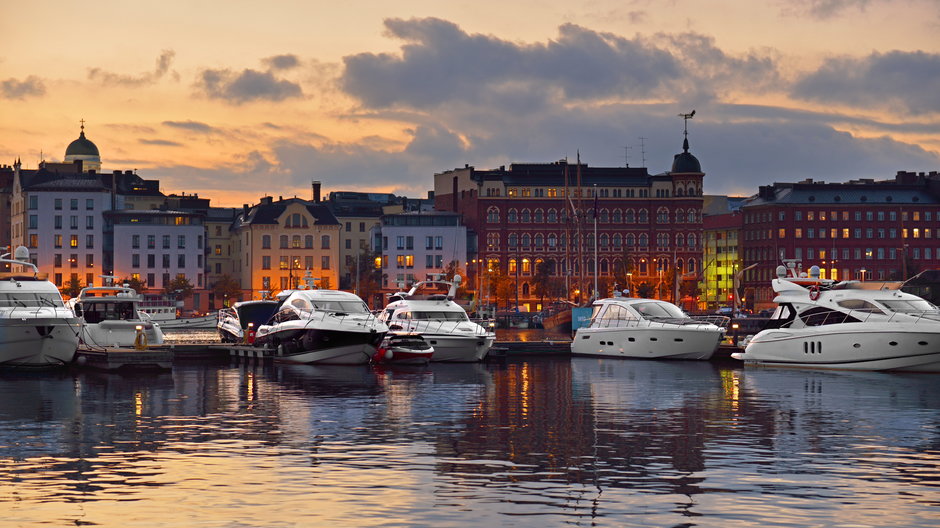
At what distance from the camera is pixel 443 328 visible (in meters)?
68.7

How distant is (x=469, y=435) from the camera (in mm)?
33719

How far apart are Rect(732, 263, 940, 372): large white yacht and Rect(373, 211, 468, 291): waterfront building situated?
126 m

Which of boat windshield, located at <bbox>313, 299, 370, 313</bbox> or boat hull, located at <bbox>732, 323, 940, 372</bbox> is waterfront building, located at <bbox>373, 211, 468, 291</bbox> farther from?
boat hull, located at <bbox>732, 323, 940, 372</bbox>

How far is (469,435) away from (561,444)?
2.92 meters

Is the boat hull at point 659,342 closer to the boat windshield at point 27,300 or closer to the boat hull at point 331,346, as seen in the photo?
the boat hull at point 331,346

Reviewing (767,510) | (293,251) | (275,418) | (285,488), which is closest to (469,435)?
(275,418)

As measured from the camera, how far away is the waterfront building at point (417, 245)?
7451 inches

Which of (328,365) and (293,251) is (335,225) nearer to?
(293,251)

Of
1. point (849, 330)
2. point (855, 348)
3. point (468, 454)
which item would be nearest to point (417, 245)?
point (849, 330)

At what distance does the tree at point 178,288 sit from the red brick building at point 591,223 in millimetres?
38966

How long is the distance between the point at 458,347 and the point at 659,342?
10.5 meters

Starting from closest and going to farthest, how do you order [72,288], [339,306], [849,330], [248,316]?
[849,330] < [339,306] < [248,316] < [72,288]

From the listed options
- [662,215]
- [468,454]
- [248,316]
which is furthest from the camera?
[662,215]

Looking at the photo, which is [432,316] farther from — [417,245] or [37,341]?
[417,245]
